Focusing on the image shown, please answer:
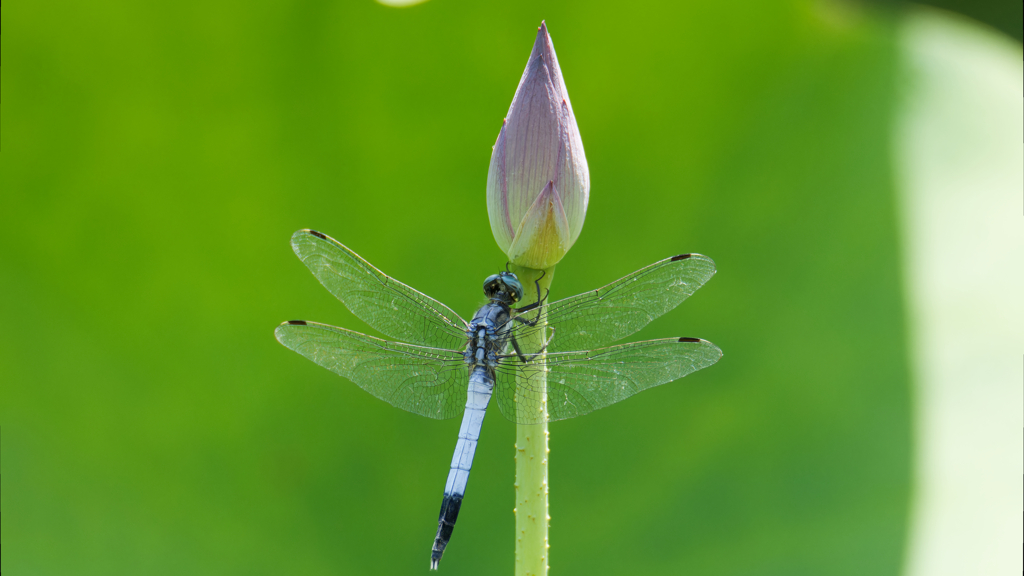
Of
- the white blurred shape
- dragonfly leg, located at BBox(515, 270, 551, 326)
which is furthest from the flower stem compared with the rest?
the white blurred shape

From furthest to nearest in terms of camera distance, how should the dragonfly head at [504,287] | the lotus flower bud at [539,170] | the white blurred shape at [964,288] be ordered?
the white blurred shape at [964,288] < the dragonfly head at [504,287] < the lotus flower bud at [539,170]

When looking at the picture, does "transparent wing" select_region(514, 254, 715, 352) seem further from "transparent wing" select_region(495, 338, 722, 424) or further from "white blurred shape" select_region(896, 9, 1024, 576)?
"white blurred shape" select_region(896, 9, 1024, 576)

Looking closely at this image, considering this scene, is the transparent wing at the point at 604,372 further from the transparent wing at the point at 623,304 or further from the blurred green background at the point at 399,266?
the blurred green background at the point at 399,266

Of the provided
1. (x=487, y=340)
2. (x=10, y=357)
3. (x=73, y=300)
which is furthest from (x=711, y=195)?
(x=10, y=357)

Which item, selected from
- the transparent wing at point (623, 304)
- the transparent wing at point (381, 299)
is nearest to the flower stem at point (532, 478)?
the transparent wing at point (623, 304)

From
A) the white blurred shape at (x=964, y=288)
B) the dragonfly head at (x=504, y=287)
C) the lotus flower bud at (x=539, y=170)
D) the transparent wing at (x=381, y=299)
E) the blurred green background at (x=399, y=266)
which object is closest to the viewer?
the lotus flower bud at (x=539, y=170)

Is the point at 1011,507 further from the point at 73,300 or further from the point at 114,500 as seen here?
the point at 73,300
